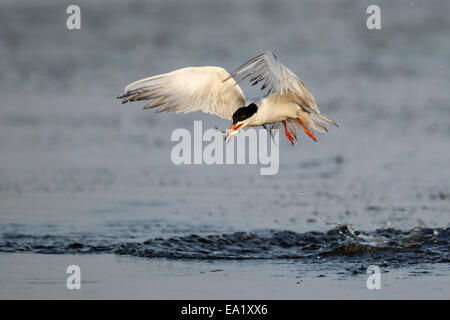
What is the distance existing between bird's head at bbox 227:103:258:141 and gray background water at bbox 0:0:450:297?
4.13 ft

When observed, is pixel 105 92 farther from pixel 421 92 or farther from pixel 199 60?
pixel 421 92

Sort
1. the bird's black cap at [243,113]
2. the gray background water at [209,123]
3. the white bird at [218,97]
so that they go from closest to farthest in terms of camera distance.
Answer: the bird's black cap at [243,113] < the white bird at [218,97] < the gray background water at [209,123]

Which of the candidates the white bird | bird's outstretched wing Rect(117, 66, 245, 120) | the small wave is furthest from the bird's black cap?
the small wave

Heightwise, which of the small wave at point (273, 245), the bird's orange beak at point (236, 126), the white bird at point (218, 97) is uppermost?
the white bird at point (218, 97)

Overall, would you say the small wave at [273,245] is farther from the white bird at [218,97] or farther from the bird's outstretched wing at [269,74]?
the bird's outstretched wing at [269,74]

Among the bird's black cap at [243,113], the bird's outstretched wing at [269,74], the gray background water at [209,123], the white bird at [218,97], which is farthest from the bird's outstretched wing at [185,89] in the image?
the gray background water at [209,123]

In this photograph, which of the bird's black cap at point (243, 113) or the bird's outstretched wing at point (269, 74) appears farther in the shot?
the bird's black cap at point (243, 113)

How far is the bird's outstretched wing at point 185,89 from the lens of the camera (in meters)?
6.88

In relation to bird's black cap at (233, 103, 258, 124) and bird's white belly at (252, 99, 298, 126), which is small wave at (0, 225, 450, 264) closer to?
bird's white belly at (252, 99, 298, 126)

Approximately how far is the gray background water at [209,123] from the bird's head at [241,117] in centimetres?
126

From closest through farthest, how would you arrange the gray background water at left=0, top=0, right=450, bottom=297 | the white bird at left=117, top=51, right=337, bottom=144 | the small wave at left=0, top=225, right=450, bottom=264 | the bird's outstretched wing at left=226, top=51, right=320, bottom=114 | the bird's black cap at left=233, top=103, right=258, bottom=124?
the bird's outstretched wing at left=226, top=51, right=320, bottom=114
the bird's black cap at left=233, top=103, right=258, bottom=124
the white bird at left=117, top=51, right=337, bottom=144
the small wave at left=0, top=225, right=450, bottom=264
the gray background water at left=0, top=0, right=450, bottom=297

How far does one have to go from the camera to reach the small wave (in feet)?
24.1

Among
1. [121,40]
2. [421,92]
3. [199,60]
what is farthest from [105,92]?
[421,92]

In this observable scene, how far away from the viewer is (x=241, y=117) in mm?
Result: 6703
